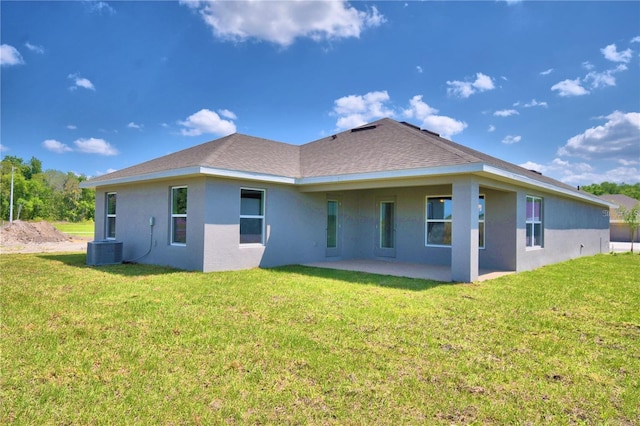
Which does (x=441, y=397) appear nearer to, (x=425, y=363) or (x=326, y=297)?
(x=425, y=363)

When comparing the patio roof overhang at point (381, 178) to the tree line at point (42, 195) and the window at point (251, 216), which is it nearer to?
the window at point (251, 216)

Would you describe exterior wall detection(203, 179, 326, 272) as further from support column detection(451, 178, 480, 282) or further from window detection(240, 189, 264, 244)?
support column detection(451, 178, 480, 282)

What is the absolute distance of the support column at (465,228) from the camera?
8.51 metres

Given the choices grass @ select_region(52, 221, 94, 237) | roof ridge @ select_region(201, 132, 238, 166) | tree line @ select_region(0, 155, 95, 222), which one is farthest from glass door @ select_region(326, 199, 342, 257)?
tree line @ select_region(0, 155, 95, 222)

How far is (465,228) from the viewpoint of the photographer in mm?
8555

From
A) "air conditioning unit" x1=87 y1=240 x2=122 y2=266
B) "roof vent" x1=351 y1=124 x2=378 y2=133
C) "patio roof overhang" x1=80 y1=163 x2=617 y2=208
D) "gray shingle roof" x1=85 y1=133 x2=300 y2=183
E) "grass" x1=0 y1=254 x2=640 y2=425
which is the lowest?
"grass" x1=0 y1=254 x2=640 y2=425

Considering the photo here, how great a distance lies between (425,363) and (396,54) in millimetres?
13875

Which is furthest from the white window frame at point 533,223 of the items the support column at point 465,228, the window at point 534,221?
the support column at point 465,228

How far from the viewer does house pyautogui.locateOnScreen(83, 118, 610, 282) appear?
9383 mm

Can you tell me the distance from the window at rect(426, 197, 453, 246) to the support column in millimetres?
3123

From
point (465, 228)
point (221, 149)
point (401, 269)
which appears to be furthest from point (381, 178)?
point (221, 149)

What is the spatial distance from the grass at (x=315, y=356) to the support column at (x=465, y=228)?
131 cm

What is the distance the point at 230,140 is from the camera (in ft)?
41.1

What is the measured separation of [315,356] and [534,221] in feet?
36.1
